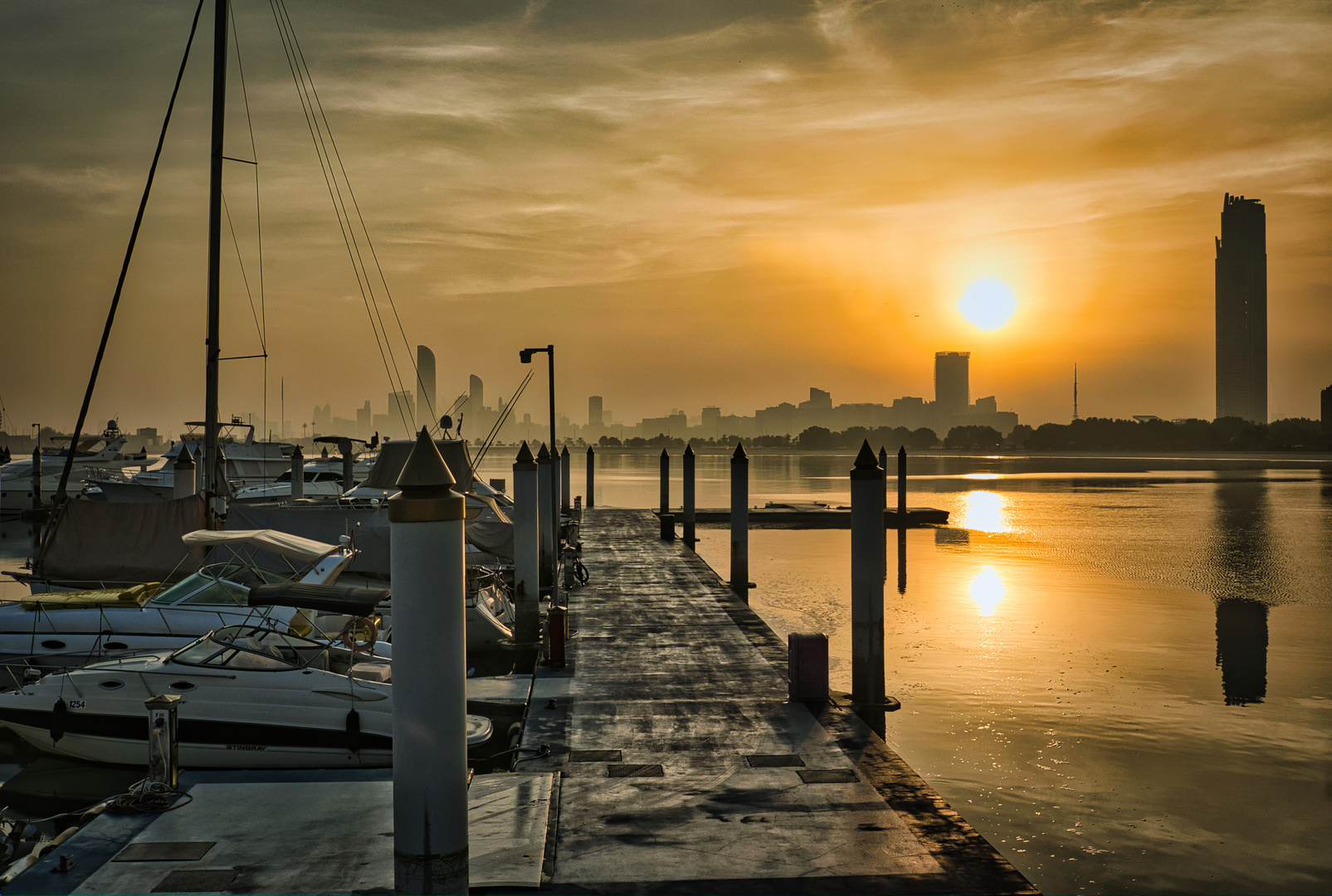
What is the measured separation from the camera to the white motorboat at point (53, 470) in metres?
44.7

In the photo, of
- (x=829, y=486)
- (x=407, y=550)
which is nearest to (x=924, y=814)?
(x=407, y=550)

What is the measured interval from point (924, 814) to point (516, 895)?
3.48 m

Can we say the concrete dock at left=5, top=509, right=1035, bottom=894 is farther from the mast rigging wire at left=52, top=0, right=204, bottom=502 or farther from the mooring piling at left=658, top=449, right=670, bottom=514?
the mooring piling at left=658, top=449, right=670, bottom=514

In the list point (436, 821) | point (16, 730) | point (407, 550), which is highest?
point (407, 550)

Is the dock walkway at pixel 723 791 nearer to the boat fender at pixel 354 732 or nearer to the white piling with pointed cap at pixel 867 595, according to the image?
the white piling with pointed cap at pixel 867 595

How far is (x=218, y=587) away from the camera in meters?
13.8

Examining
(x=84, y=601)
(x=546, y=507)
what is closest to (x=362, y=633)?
(x=84, y=601)

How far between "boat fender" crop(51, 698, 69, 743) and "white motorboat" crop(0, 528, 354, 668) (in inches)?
102

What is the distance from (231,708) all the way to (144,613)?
443 cm

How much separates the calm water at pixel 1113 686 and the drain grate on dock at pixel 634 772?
355 cm

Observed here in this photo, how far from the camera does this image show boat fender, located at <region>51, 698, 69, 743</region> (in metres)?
9.98

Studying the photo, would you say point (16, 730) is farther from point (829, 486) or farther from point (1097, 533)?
point (829, 486)

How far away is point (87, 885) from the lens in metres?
5.98

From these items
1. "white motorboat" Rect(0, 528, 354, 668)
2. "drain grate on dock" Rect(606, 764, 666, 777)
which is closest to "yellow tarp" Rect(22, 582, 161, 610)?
"white motorboat" Rect(0, 528, 354, 668)
